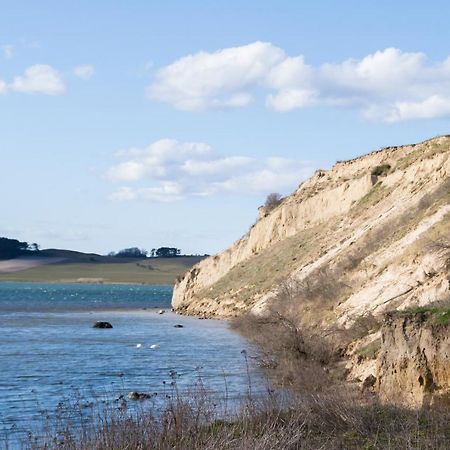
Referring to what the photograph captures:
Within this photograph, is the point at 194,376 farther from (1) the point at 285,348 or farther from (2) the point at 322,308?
(2) the point at 322,308

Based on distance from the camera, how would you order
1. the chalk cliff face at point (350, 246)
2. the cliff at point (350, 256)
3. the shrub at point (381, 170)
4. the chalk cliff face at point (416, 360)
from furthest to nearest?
the shrub at point (381, 170), the chalk cliff face at point (350, 246), the cliff at point (350, 256), the chalk cliff face at point (416, 360)

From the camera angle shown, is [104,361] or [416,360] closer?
[416,360]

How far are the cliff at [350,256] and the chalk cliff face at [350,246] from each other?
3.5 inches

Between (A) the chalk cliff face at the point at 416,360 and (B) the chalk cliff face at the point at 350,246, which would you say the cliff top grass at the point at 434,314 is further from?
(B) the chalk cliff face at the point at 350,246

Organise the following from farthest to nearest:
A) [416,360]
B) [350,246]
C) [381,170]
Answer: [381,170]
[350,246]
[416,360]

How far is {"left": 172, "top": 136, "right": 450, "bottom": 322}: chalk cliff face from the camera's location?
36.4m

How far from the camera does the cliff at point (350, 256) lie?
3219 cm

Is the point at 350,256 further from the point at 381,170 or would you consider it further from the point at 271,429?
the point at 271,429

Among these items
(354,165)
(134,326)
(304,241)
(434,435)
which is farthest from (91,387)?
(354,165)

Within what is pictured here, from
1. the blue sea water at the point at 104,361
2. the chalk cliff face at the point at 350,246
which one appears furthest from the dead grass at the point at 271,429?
the chalk cliff face at the point at 350,246

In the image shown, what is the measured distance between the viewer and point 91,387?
29641 millimetres

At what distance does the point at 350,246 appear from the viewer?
175ft

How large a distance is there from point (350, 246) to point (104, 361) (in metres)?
19.1

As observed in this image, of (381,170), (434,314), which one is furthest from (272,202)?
(434,314)
